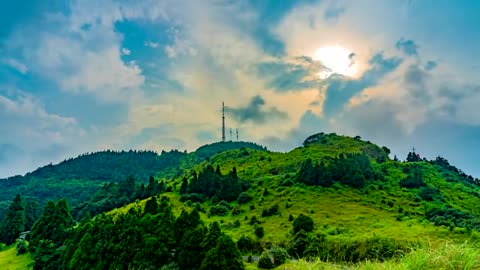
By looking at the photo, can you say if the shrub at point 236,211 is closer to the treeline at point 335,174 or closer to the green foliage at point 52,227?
the treeline at point 335,174

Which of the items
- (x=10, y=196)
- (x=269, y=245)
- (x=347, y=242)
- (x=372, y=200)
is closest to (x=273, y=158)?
(x=372, y=200)

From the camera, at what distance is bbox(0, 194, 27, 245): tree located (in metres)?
99.5

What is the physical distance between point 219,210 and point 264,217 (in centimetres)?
1121

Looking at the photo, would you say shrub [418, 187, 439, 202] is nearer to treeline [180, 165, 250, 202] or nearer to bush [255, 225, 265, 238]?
treeline [180, 165, 250, 202]

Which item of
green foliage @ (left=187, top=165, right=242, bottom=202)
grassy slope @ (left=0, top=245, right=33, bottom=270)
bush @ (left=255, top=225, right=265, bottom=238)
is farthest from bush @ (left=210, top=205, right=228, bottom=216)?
grassy slope @ (left=0, top=245, right=33, bottom=270)

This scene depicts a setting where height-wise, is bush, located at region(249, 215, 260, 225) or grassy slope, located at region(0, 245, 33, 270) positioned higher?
bush, located at region(249, 215, 260, 225)

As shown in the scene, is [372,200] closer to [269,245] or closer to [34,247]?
[269,245]

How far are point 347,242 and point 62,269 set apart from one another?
138 feet

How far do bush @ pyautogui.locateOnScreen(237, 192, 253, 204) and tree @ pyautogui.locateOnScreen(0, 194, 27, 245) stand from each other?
52104mm

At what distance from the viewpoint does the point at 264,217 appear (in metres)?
85.9

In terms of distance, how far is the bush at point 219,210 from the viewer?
9144 centimetres

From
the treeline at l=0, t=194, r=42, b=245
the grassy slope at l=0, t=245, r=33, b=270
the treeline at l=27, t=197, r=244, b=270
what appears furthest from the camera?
the treeline at l=0, t=194, r=42, b=245

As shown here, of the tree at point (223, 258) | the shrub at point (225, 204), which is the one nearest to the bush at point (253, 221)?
the shrub at point (225, 204)

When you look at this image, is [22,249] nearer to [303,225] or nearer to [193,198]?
[193,198]
